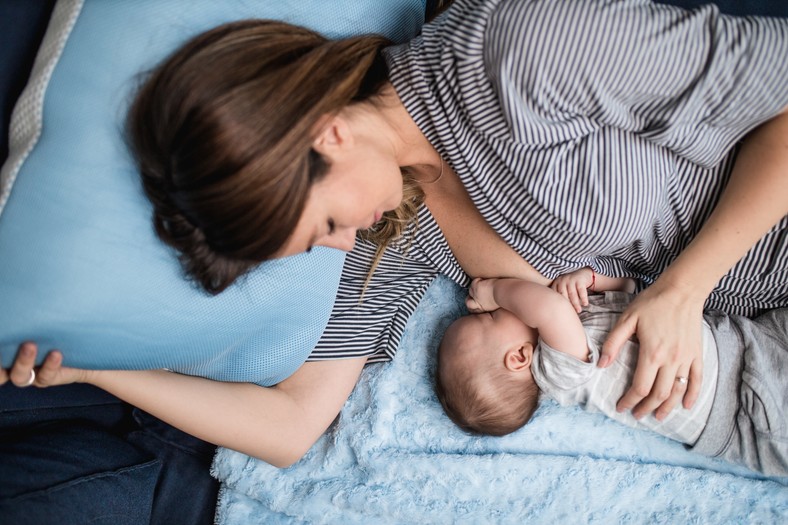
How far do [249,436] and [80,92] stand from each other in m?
0.73

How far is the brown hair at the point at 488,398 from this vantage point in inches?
54.1

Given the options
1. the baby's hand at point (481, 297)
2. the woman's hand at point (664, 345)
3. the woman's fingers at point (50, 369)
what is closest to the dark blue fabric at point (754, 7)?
the woman's hand at point (664, 345)

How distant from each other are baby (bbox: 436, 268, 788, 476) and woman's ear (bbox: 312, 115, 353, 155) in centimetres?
54

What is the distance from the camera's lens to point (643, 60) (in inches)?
38.8

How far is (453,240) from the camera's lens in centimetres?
149

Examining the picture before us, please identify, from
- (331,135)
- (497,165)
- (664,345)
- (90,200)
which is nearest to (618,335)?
(664,345)

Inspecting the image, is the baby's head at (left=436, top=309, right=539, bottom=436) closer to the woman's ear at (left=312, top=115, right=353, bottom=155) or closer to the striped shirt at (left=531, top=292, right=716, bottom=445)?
the striped shirt at (left=531, top=292, right=716, bottom=445)

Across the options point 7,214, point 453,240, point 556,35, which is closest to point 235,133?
point 7,214

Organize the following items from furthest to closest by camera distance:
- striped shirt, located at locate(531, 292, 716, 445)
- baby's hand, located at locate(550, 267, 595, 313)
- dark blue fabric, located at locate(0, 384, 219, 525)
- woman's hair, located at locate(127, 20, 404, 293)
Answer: baby's hand, located at locate(550, 267, 595, 313), striped shirt, located at locate(531, 292, 716, 445), dark blue fabric, located at locate(0, 384, 219, 525), woman's hair, located at locate(127, 20, 404, 293)

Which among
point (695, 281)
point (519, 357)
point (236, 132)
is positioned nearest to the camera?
point (236, 132)

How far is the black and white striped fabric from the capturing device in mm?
980

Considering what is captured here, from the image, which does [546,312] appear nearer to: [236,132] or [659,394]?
[659,394]

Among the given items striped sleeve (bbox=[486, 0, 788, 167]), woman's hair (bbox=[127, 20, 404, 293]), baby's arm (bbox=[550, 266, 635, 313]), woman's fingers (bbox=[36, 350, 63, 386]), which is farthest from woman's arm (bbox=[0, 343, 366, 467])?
striped sleeve (bbox=[486, 0, 788, 167])

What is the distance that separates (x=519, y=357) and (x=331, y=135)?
2.17 ft
